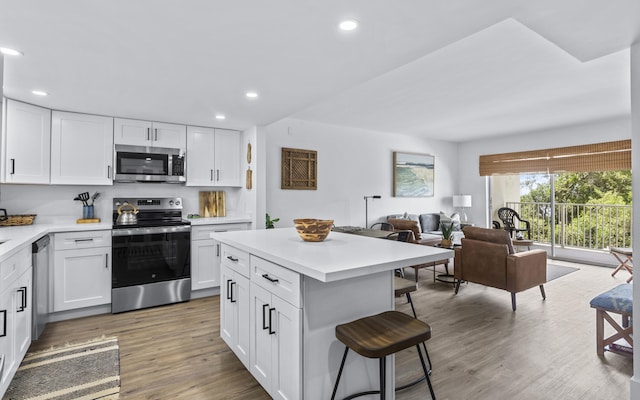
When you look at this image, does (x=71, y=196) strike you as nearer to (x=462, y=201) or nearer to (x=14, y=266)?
(x=14, y=266)

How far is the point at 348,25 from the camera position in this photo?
1.82 metres

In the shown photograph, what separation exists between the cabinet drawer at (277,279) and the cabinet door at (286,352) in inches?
1.6

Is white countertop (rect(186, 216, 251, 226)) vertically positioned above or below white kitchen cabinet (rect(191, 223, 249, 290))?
above

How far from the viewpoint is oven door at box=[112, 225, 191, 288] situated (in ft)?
11.5

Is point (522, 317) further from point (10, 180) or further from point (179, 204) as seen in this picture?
point (10, 180)

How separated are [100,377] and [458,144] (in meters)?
7.75

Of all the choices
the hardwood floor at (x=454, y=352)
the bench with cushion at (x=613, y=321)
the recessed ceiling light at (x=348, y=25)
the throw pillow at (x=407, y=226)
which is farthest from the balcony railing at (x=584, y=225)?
the recessed ceiling light at (x=348, y=25)

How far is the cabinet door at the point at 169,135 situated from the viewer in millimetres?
3990

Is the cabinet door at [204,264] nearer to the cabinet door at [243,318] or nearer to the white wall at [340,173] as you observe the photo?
the white wall at [340,173]

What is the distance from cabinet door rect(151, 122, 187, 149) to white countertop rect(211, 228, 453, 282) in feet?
7.10

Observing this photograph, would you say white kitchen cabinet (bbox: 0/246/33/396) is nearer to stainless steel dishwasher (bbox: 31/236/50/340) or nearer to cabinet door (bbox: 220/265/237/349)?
stainless steel dishwasher (bbox: 31/236/50/340)

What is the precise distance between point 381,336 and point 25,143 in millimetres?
3805

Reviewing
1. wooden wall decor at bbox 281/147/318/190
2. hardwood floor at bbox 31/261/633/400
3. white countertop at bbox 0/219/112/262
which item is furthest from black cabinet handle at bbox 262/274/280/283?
wooden wall decor at bbox 281/147/318/190

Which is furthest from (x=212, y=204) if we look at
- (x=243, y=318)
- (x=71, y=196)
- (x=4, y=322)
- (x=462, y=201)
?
(x=462, y=201)
